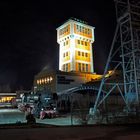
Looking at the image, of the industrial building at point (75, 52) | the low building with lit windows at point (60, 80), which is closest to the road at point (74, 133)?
the low building with lit windows at point (60, 80)

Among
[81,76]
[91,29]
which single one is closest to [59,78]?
[81,76]

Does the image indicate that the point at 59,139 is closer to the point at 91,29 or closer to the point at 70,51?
the point at 70,51

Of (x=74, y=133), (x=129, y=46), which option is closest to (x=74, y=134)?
(x=74, y=133)

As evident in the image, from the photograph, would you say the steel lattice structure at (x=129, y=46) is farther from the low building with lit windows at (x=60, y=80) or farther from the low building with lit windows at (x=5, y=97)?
the low building with lit windows at (x=5, y=97)

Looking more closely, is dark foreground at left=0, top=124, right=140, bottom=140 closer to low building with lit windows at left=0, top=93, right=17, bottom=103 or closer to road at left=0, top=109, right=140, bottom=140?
road at left=0, top=109, right=140, bottom=140

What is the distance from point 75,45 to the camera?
3821 inches

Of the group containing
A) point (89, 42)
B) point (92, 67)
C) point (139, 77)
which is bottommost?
point (139, 77)

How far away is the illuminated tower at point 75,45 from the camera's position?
312ft

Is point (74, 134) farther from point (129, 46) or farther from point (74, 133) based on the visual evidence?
point (129, 46)

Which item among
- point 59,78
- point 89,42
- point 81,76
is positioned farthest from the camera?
point 89,42

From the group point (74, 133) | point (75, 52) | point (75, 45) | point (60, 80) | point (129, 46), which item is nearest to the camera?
point (74, 133)

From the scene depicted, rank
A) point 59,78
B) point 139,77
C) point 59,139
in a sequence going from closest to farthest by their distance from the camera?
point 59,139 < point 139,77 < point 59,78

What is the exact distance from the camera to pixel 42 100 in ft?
111

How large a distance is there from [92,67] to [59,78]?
26509mm
